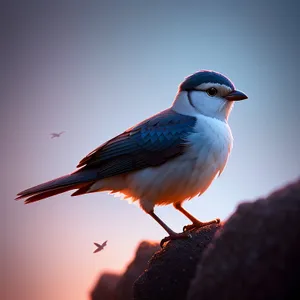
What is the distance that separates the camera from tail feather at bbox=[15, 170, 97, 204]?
5738mm

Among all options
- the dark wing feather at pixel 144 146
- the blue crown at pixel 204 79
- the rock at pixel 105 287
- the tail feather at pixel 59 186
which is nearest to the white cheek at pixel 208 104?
the blue crown at pixel 204 79

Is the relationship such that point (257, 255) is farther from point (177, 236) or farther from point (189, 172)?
point (189, 172)

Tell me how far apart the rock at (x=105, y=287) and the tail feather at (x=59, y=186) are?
241 cm

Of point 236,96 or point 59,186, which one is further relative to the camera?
point 236,96

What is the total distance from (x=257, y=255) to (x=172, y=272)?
4.71ft

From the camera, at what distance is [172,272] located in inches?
175

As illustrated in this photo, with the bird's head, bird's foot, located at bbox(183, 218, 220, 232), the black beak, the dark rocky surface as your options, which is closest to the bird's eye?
the bird's head

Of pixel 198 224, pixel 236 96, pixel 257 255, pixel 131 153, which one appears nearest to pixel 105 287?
pixel 198 224

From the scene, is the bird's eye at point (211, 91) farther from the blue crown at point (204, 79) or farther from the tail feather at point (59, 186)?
the tail feather at point (59, 186)

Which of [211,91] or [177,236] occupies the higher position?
[211,91]

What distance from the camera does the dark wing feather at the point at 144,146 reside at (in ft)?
18.4

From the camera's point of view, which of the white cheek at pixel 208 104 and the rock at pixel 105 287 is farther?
the rock at pixel 105 287

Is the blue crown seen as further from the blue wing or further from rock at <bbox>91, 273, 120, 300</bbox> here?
rock at <bbox>91, 273, 120, 300</bbox>

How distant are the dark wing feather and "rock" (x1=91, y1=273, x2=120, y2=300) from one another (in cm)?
258
